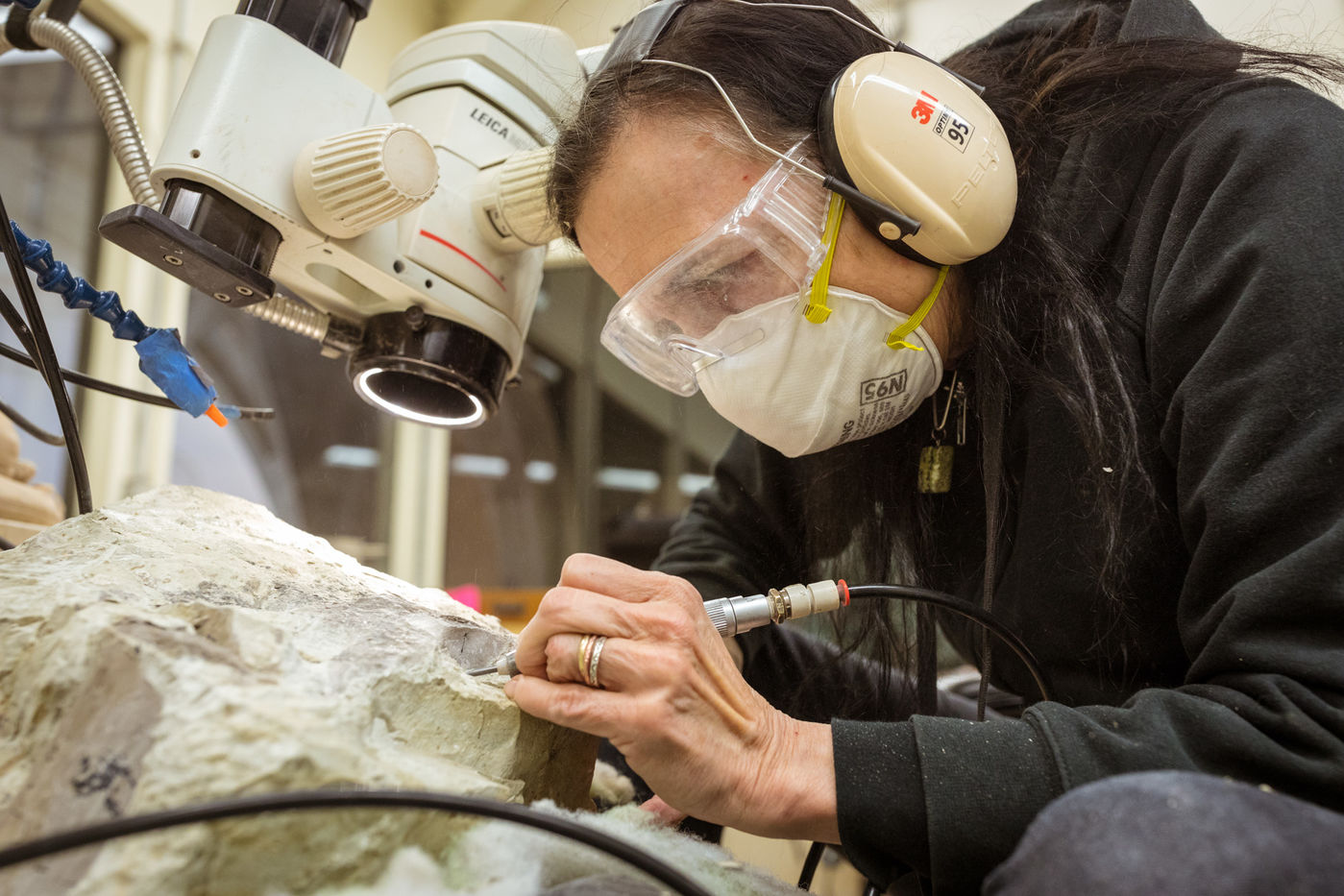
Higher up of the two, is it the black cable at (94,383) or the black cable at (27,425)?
the black cable at (94,383)

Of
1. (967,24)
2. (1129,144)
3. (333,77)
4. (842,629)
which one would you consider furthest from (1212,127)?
(967,24)

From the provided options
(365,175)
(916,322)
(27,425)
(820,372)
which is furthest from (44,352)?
(916,322)

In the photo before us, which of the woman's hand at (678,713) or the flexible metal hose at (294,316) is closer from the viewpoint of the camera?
the woman's hand at (678,713)

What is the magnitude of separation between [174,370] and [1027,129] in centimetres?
94

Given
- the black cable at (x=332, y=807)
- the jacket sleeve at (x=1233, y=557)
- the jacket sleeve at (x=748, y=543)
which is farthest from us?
the jacket sleeve at (x=748, y=543)

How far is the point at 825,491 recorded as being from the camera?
121 cm

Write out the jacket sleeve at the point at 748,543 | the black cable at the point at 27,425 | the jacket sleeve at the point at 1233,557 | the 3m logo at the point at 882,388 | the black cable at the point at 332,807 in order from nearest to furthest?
the black cable at the point at 332,807, the jacket sleeve at the point at 1233,557, the 3m logo at the point at 882,388, the black cable at the point at 27,425, the jacket sleeve at the point at 748,543

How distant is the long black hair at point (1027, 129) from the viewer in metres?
0.86

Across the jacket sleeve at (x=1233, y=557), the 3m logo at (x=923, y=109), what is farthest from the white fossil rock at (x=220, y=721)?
the 3m logo at (x=923, y=109)

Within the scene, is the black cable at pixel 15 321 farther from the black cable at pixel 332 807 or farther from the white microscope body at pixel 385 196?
the black cable at pixel 332 807

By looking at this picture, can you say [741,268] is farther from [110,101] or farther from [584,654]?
[110,101]

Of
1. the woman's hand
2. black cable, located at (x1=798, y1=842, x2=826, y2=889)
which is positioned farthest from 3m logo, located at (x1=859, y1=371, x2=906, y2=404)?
black cable, located at (x1=798, y1=842, x2=826, y2=889)

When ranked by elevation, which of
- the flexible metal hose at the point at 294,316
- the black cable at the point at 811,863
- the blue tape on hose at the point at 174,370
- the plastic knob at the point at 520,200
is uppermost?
the plastic knob at the point at 520,200

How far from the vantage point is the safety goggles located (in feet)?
2.89
